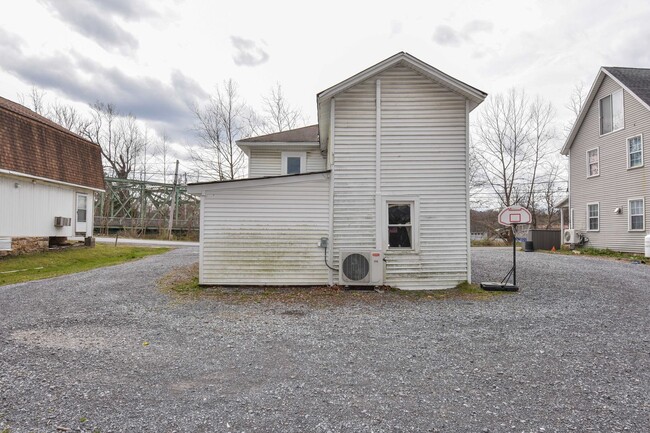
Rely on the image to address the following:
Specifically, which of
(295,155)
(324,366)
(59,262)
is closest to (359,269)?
(324,366)

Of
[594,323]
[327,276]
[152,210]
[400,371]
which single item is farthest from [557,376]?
[152,210]

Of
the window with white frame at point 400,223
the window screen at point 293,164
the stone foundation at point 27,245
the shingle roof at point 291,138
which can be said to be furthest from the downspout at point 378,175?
the stone foundation at point 27,245

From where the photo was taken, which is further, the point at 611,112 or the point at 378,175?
the point at 611,112

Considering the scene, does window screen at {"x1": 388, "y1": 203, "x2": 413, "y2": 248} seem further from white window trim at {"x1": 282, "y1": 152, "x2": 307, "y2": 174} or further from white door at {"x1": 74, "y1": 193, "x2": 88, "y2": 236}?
white door at {"x1": 74, "y1": 193, "x2": 88, "y2": 236}

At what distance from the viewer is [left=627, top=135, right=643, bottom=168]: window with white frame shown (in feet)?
43.7

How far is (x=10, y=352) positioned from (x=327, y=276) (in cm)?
542

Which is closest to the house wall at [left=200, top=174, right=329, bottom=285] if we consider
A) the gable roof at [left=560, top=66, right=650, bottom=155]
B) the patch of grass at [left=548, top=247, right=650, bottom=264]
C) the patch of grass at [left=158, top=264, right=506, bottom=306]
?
the patch of grass at [left=158, top=264, right=506, bottom=306]

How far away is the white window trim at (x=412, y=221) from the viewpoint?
764 cm

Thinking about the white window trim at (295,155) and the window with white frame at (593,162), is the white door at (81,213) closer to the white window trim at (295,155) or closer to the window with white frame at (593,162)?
the white window trim at (295,155)

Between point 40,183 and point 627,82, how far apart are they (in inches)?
971

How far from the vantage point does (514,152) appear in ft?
89.4

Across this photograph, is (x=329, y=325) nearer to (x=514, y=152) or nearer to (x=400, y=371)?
(x=400, y=371)

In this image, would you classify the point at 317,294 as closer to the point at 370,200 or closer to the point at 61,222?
the point at 370,200

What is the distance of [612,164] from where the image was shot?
1458cm
